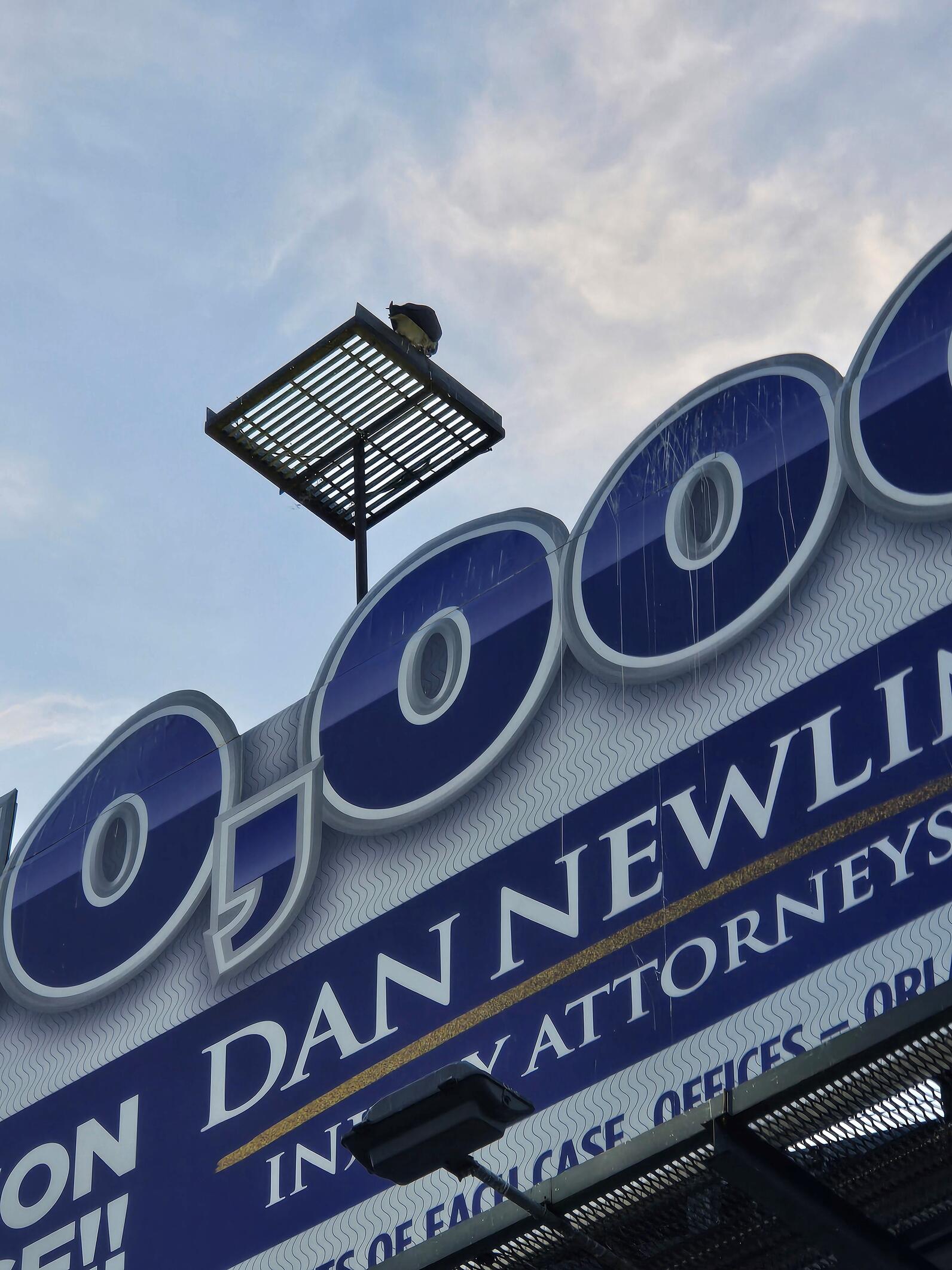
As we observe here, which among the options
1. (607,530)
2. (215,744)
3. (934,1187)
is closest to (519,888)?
(607,530)

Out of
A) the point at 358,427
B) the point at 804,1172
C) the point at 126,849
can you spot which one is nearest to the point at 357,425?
the point at 358,427

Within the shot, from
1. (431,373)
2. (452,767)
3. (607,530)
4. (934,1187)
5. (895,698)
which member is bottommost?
(934,1187)

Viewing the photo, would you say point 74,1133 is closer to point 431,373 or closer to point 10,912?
point 10,912

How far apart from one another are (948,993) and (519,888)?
4.17m

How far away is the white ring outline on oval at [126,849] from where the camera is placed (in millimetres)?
13133

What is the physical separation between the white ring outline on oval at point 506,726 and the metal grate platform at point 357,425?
4177 millimetres

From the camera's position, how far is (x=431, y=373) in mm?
16938

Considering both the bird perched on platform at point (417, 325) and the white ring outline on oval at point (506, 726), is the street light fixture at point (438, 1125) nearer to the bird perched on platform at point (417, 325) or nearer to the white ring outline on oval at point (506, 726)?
the white ring outline on oval at point (506, 726)

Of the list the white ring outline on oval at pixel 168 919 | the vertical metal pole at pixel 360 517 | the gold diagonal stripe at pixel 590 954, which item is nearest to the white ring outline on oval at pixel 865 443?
the gold diagonal stripe at pixel 590 954

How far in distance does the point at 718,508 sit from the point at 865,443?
86 cm

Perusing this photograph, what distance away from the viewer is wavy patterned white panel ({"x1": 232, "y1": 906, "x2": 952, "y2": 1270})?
9.15m

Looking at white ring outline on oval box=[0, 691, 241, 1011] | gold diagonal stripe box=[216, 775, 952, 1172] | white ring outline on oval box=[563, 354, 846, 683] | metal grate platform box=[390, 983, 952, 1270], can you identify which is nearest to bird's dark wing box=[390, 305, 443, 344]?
white ring outline on oval box=[0, 691, 241, 1011]

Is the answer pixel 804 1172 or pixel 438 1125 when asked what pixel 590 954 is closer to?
pixel 804 1172

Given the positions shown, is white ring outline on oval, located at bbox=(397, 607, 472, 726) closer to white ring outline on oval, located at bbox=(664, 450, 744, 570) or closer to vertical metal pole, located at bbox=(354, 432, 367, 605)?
white ring outline on oval, located at bbox=(664, 450, 744, 570)
